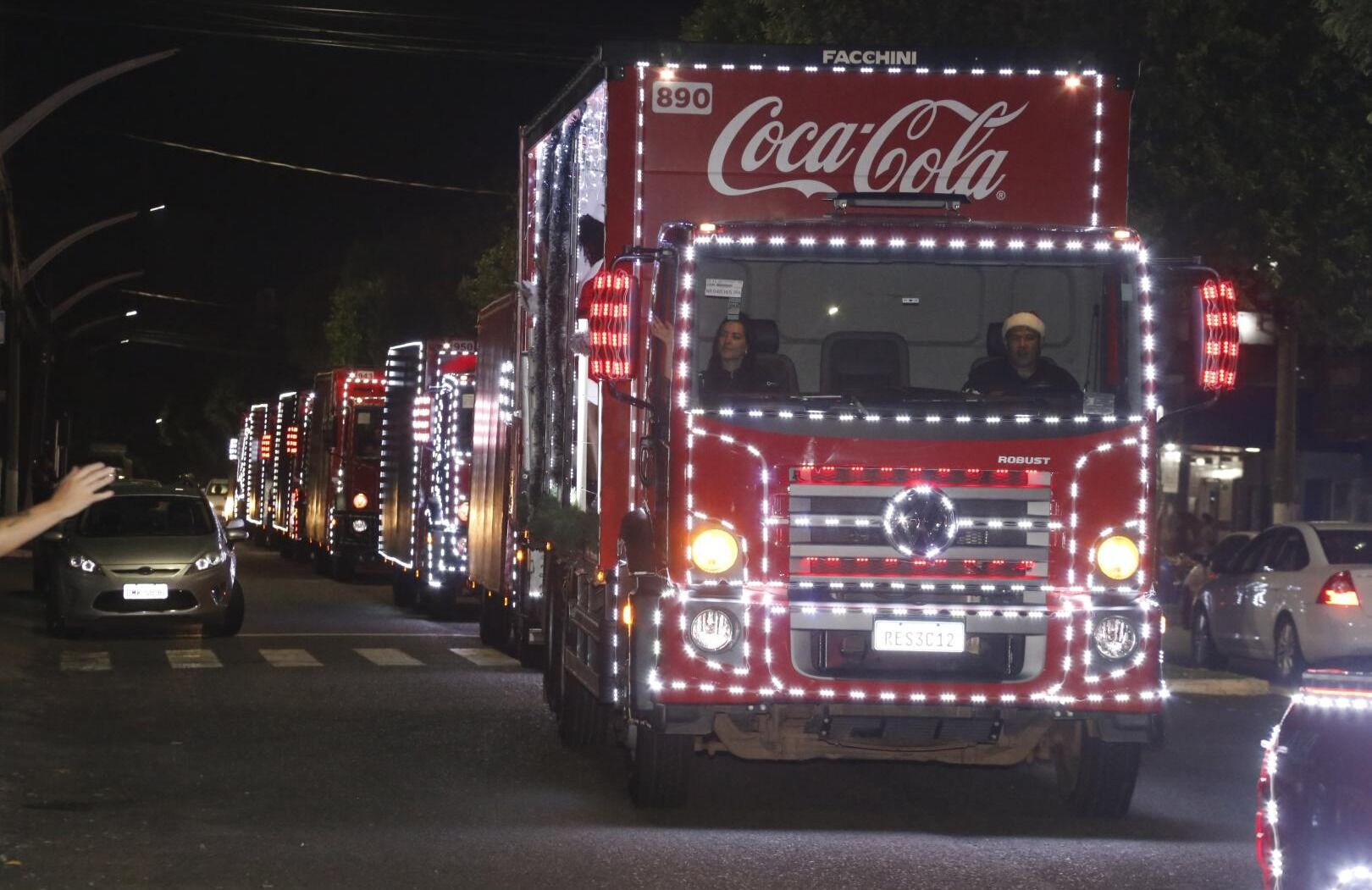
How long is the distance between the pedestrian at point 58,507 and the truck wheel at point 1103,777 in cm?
558

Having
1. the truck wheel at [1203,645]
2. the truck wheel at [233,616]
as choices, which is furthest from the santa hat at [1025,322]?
the truck wheel at [233,616]

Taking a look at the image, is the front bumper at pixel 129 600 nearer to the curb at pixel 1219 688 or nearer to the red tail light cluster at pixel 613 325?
the curb at pixel 1219 688

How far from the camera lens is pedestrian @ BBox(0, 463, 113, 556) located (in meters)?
7.20

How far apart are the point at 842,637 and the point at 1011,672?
2.59 ft

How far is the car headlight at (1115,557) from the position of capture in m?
10.8

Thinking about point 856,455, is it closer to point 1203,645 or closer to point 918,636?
point 918,636

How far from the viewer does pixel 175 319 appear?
109 metres

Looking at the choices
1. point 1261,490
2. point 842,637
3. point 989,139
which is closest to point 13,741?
point 842,637

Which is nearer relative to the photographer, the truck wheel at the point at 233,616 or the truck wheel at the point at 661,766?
the truck wheel at the point at 661,766

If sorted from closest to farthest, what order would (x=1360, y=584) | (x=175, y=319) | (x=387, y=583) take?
(x=1360, y=584) < (x=387, y=583) < (x=175, y=319)

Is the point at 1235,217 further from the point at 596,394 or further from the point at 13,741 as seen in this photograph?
the point at 13,741

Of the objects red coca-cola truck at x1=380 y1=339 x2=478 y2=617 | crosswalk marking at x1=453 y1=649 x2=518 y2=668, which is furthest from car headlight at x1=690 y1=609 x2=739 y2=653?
red coca-cola truck at x1=380 y1=339 x2=478 y2=617

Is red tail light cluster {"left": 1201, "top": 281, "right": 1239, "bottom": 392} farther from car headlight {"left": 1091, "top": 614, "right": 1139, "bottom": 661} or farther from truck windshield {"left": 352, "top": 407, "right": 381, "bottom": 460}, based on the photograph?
truck windshield {"left": 352, "top": 407, "right": 381, "bottom": 460}

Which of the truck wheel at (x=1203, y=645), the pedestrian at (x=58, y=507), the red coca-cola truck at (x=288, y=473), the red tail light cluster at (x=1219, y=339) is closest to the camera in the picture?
the pedestrian at (x=58, y=507)
